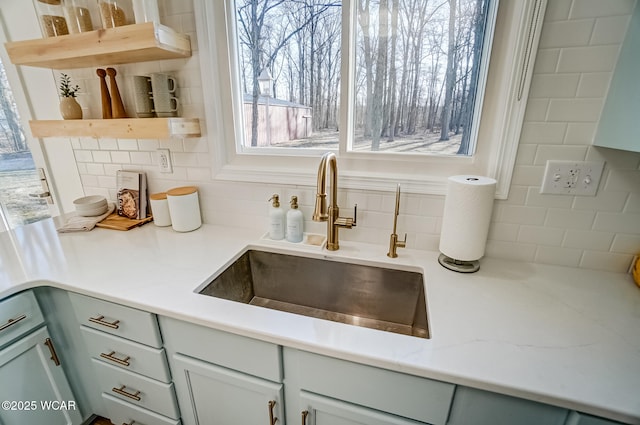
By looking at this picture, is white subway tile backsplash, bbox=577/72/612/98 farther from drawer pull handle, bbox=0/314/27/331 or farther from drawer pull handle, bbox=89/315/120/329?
drawer pull handle, bbox=0/314/27/331

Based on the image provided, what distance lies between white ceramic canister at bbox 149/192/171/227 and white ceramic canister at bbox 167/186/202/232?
0.20 ft

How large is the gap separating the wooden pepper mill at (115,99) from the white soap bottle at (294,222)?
3.11ft

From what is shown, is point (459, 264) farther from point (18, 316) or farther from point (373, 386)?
point (18, 316)

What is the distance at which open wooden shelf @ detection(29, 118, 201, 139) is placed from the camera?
1.15 meters

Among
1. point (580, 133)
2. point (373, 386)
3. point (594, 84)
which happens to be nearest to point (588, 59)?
point (594, 84)

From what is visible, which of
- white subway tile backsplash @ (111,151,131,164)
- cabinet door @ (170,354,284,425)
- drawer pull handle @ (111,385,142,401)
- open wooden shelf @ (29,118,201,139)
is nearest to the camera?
cabinet door @ (170,354,284,425)

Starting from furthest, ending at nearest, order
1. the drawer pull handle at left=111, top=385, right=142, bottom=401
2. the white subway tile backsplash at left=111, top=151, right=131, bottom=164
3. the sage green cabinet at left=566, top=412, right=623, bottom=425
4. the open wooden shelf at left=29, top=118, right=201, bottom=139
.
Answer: the white subway tile backsplash at left=111, top=151, right=131, bottom=164 → the open wooden shelf at left=29, top=118, right=201, bottom=139 → the drawer pull handle at left=111, top=385, right=142, bottom=401 → the sage green cabinet at left=566, top=412, right=623, bottom=425

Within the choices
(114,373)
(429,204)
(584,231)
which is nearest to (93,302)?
(114,373)

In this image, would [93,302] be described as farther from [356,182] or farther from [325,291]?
[356,182]

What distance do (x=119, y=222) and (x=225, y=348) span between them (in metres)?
1.04

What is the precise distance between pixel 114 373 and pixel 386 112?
1497 mm

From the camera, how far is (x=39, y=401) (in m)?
1.06

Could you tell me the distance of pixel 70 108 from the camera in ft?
4.43


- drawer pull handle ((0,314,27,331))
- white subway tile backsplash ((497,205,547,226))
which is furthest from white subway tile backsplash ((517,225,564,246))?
drawer pull handle ((0,314,27,331))
